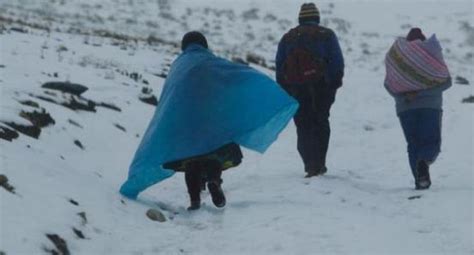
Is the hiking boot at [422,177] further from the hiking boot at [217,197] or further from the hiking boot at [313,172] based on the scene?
the hiking boot at [217,197]

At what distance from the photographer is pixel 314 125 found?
868cm

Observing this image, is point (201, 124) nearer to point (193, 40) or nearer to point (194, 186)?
point (194, 186)

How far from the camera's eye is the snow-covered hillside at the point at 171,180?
5750mm

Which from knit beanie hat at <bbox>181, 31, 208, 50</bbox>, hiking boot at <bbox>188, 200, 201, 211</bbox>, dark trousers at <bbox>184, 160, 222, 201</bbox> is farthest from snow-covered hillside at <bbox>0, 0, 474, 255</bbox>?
knit beanie hat at <bbox>181, 31, 208, 50</bbox>

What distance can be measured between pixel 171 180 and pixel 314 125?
1578mm

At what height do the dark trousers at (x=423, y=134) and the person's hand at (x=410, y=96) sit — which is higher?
the person's hand at (x=410, y=96)

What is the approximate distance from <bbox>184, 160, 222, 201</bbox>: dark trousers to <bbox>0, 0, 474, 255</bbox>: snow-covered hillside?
19 centimetres

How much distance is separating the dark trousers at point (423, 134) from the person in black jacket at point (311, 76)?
831mm

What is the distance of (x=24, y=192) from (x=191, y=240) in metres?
1.22

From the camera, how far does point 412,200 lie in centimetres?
754

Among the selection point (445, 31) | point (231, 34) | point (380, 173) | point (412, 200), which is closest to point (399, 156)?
point (380, 173)

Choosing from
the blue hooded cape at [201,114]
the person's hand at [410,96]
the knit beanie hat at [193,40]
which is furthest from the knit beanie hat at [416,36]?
the knit beanie hat at [193,40]

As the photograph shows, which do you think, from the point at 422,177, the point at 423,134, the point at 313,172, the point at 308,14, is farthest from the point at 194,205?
the point at 308,14

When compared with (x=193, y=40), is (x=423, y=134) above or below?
below
